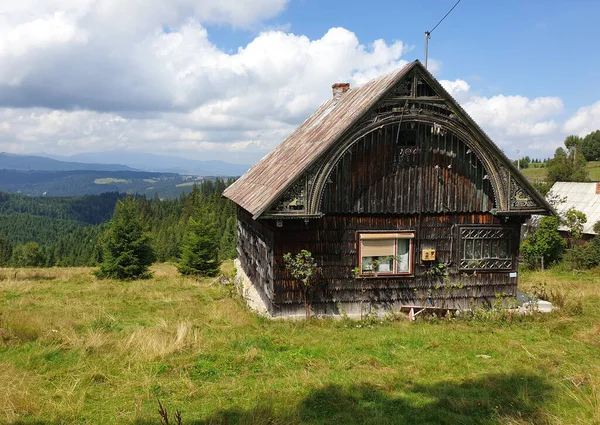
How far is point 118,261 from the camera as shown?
2633 cm

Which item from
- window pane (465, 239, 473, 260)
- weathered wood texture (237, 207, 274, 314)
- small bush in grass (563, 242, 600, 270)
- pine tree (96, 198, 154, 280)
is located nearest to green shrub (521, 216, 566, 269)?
small bush in grass (563, 242, 600, 270)

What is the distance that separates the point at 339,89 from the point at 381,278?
1121 cm

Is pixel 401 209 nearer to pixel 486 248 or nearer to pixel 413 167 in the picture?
pixel 413 167

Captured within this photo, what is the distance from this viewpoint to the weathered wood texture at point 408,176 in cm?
1338

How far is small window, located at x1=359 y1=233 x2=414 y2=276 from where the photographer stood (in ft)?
44.8

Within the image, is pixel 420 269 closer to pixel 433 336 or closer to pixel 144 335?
pixel 433 336

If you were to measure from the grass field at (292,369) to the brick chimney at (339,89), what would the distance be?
39.8 feet

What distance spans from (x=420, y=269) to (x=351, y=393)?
23.3 feet

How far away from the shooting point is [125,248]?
2656cm

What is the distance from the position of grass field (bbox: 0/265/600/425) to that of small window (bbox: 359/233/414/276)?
6.04 feet

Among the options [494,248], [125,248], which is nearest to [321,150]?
[494,248]

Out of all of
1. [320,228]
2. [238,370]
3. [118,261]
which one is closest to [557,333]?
[320,228]

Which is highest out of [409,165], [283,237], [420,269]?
[409,165]

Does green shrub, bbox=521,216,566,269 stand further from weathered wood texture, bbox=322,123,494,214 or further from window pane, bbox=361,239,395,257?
window pane, bbox=361,239,395,257
